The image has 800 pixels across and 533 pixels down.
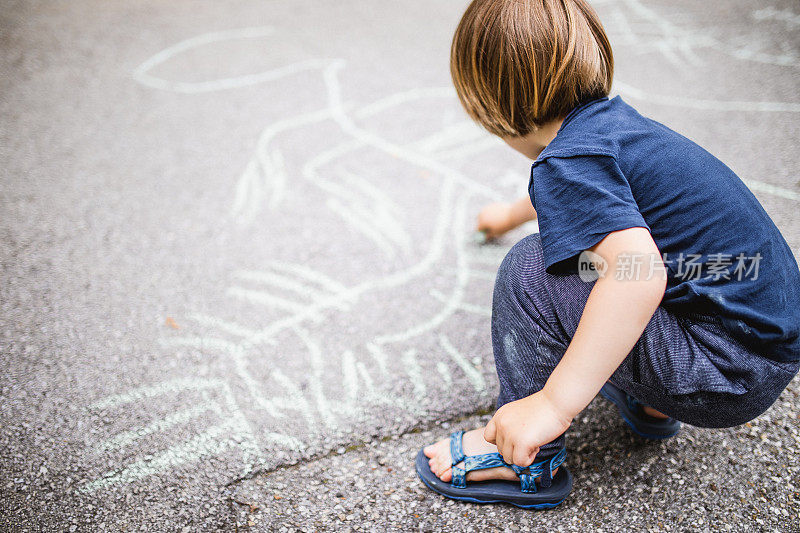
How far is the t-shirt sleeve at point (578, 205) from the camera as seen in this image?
862mm

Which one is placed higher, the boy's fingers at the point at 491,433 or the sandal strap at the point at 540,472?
the boy's fingers at the point at 491,433

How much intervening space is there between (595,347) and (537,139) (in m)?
0.46

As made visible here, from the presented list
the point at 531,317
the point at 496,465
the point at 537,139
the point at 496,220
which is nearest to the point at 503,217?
the point at 496,220

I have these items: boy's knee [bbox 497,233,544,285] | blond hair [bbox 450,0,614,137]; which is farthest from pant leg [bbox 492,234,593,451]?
blond hair [bbox 450,0,614,137]

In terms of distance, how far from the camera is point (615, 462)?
123 cm

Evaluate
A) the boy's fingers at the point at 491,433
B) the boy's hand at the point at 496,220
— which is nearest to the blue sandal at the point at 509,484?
the boy's fingers at the point at 491,433

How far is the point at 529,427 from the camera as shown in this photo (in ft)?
3.14

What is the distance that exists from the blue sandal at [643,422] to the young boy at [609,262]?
0.64 ft

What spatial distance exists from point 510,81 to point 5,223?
1.74 metres

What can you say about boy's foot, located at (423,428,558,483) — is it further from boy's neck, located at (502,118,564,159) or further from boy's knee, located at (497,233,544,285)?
boy's neck, located at (502,118,564,159)

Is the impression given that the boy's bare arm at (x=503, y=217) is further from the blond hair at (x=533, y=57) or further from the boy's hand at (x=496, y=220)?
the blond hair at (x=533, y=57)

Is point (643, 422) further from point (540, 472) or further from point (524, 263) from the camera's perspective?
point (524, 263)

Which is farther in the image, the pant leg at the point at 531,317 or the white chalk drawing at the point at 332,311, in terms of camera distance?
the white chalk drawing at the point at 332,311

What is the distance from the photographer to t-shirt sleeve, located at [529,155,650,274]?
86cm
